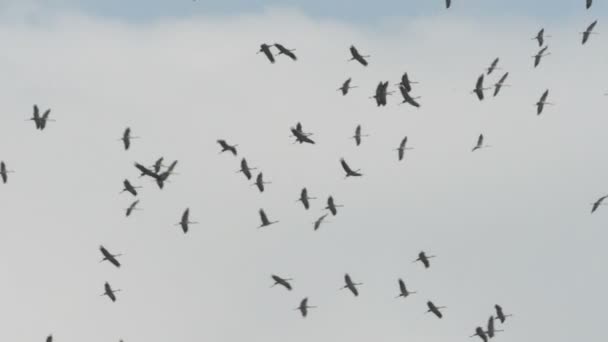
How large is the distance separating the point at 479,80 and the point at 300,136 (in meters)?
17.5

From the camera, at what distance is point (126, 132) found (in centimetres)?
13125

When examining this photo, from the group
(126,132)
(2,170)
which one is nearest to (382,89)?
(126,132)

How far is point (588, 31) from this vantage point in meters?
137

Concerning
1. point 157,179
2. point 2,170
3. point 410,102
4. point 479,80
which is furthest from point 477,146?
point 2,170

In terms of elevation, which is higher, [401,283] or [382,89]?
[382,89]

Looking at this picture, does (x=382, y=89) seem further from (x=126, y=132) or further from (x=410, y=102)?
(x=126, y=132)

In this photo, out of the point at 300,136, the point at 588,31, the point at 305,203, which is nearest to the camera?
the point at 300,136

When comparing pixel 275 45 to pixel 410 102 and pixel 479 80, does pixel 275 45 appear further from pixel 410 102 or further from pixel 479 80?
pixel 479 80

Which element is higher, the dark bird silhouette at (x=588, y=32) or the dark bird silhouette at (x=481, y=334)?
the dark bird silhouette at (x=588, y=32)

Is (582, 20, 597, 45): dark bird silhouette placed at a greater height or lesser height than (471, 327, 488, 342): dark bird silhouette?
greater

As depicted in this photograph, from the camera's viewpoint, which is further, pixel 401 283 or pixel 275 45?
pixel 401 283

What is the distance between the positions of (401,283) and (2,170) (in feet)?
93.8

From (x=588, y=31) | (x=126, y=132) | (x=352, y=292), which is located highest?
(x=588, y=31)

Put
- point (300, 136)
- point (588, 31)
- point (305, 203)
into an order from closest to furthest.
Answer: point (300, 136) < point (305, 203) < point (588, 31)
